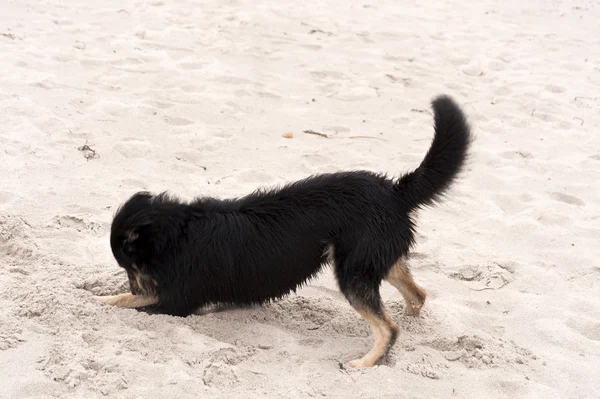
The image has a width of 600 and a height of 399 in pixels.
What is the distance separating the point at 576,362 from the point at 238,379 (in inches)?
68.3

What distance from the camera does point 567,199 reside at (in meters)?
5.24

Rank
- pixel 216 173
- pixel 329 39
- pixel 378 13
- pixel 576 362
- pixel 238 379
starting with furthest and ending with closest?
1. pixel 378 13
2. pixel 329 39
3. pixel 216 173
4. pixel 576 362
5. pixel 238 379

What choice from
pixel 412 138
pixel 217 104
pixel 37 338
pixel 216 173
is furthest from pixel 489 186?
pixel 37 338

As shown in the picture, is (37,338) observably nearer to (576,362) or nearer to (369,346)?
(369,346)

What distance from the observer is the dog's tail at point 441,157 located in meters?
3.33

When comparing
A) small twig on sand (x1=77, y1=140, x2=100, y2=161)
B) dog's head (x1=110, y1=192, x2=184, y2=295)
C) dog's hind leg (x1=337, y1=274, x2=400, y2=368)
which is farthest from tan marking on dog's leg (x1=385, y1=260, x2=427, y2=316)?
small twig on sand (x1=77, y1=140, x2=100, y2=161)

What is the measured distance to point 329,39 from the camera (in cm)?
849

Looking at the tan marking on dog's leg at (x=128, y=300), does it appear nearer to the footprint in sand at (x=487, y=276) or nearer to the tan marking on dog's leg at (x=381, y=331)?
the tan marking on dog's leg at (x=381, y=331)

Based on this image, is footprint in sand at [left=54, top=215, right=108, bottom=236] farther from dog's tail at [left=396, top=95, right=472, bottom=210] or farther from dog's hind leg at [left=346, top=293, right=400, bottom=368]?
dog's tail at [left=396, top=95, right=472, bottom=210]

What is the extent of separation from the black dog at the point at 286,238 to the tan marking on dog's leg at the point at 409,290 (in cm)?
20

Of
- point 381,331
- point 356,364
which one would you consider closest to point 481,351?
point 381,331

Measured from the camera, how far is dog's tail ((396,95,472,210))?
3330mm

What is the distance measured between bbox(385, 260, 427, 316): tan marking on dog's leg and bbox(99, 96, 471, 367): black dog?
0.67 ft

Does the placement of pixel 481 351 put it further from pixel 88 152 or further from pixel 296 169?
pixel 88 152
